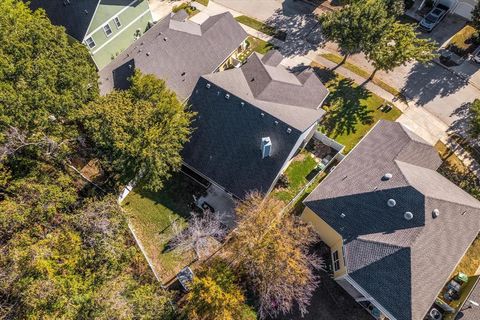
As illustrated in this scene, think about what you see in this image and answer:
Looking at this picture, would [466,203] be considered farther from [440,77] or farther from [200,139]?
[200,139]

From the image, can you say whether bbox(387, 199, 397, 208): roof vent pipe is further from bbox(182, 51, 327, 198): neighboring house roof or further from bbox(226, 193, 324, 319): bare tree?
bbox(182, 51, 327, 198): neighboring house roof

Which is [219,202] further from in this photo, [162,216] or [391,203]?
[391,203]

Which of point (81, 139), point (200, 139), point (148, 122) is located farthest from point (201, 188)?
point (81, 139)

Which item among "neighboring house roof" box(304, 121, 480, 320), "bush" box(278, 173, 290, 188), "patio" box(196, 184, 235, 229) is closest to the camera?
"neighboring house roof" box(304, 121, 480, 320)

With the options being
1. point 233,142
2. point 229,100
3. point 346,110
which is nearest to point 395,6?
point 346,110

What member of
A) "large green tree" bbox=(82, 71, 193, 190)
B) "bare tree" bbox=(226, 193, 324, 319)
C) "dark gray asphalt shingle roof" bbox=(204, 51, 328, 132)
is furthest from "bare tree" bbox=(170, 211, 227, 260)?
"dark gray asphalt shingle roof" bbox=(204, 51, 328, 132)

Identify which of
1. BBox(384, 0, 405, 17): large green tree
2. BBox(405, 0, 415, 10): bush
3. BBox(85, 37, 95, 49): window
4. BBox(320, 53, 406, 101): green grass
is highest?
BBox(405, 0, 415, 10): bush

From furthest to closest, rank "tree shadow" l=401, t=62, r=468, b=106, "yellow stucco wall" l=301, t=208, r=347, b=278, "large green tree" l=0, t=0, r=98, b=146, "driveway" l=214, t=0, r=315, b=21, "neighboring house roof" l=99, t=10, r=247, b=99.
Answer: "driveway" l=214, t=0, r=315, b=21 → "tree shadow" l=401, t=62, r=468, b=106 → "neighboring house roof" l=99, t=10, r=247, b=99 → "yellow stucco wall" l=301, t=208, r=347, b=278 → "large green tree" l=0, t=0, r=98, b=146
